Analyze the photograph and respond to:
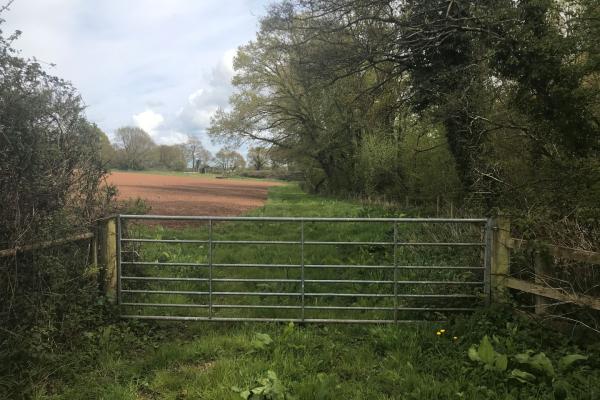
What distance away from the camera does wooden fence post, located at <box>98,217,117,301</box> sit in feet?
18.9

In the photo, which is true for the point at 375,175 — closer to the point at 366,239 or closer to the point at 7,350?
the point at 366,239

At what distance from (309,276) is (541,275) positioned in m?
4.00

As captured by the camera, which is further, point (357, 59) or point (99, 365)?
point (357, 59)

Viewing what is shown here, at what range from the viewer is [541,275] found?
5.13 meters

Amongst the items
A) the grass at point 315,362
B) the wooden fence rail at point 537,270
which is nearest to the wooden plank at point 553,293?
the wooden fence rail at point 537,270

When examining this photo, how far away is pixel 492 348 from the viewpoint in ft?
14.3

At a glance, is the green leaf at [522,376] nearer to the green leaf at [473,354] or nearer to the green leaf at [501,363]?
the green leaf at [501,363]

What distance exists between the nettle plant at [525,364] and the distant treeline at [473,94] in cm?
131

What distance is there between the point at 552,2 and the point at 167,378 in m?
7.51

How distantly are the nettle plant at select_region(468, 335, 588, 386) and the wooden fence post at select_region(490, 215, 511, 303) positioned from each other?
1.29m

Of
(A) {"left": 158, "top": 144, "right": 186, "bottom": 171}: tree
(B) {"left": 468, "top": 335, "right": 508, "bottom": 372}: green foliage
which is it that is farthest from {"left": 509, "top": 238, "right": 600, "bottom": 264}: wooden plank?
(A) {"left": 158, "top": 144, "right": 186, "bottom": 171}: tree

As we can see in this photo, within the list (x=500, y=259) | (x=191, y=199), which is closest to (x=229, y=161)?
(x=191, y=199)

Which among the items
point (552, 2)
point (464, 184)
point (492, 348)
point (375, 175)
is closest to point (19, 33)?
point (492, 348)

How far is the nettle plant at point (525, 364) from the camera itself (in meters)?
4.08
